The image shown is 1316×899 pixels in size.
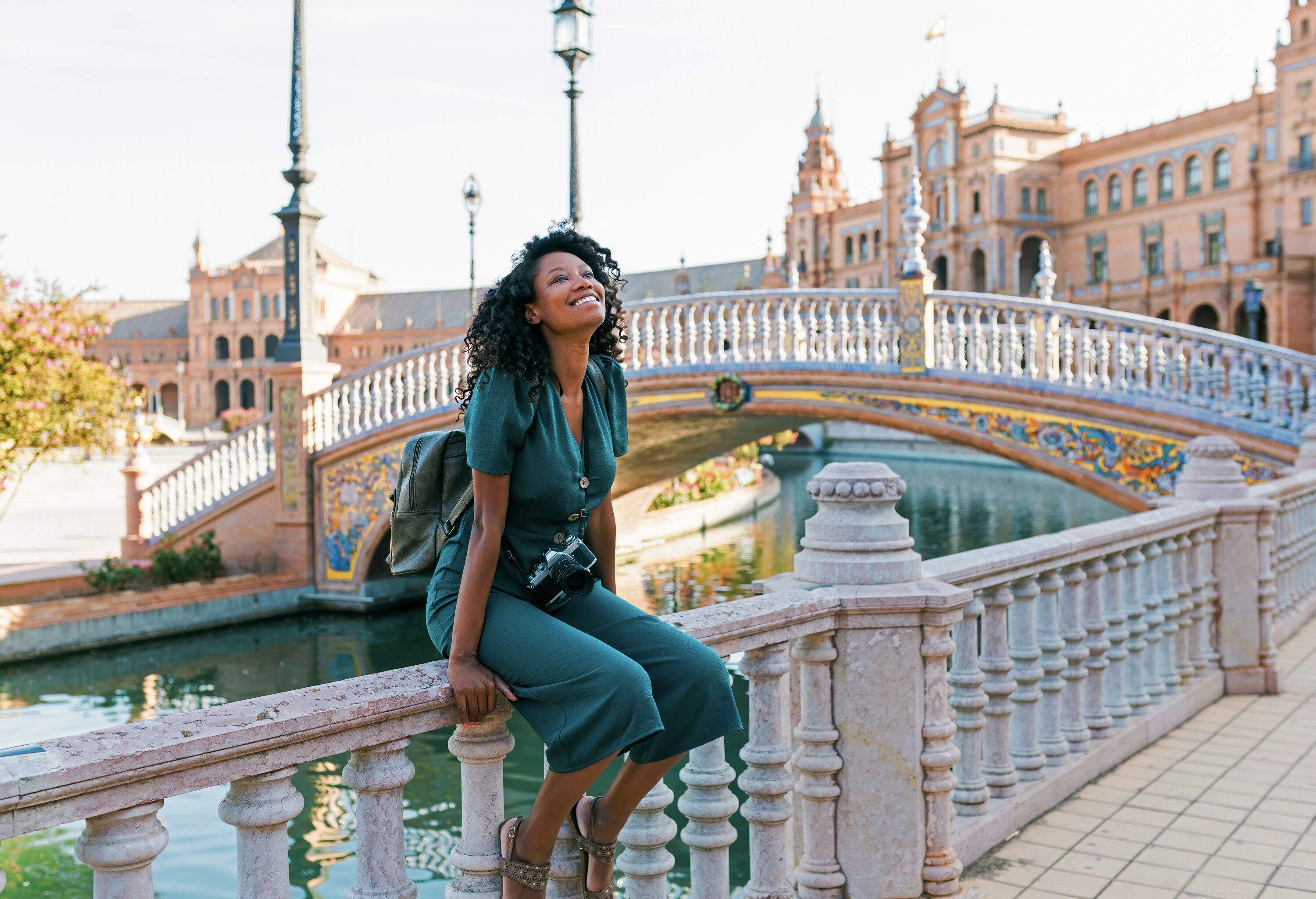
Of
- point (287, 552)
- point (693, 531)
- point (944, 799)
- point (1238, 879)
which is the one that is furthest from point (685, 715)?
point (693, 531)

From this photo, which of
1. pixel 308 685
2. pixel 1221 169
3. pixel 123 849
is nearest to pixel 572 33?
pixel 308 685

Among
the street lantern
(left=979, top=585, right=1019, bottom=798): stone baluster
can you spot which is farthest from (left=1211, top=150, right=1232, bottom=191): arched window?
(left=979, top=585, right=1019, bottom=798): stone baluster

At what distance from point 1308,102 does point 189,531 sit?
3678 centimetres

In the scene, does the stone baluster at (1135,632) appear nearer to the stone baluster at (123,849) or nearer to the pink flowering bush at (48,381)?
the stone baluster at (123,849)

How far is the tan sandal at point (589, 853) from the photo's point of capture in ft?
7.48

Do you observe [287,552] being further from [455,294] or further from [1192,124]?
[455,294]

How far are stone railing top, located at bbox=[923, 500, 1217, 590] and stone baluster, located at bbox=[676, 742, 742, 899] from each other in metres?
0.92

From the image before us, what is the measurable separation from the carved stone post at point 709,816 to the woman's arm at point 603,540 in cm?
41

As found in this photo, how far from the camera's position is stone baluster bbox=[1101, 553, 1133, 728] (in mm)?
4473

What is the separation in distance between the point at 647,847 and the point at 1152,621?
10.1ft

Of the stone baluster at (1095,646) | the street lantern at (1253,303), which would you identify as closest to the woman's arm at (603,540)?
the stone baluster at (1095,646)

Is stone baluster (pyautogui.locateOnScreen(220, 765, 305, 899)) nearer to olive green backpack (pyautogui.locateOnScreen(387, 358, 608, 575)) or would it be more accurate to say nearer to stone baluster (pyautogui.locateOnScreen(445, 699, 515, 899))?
stone baluster (pyautogui.locateOnScreen(445, 699, 515, 899))

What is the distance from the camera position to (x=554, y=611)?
2.33 m

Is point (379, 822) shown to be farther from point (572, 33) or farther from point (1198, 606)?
point (572, 33)
